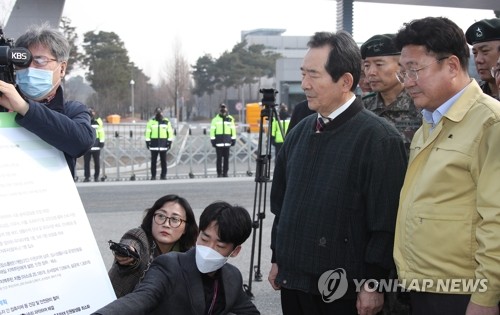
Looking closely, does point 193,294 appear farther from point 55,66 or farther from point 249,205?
point 249,205

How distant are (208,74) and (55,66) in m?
57.1

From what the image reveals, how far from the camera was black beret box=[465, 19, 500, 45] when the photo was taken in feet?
12.1

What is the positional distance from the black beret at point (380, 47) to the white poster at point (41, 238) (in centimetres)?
201

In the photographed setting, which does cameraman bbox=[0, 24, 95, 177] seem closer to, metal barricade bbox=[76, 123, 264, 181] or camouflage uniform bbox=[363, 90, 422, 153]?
camouflage uniform bbox=[363, 90, 422, 153]

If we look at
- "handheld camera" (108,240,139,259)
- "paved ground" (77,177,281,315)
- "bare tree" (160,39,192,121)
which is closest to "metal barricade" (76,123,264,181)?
"paved ground" (77,177,281,315)

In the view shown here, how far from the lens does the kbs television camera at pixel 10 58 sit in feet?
7.45

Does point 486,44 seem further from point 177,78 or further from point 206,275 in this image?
point 177,78

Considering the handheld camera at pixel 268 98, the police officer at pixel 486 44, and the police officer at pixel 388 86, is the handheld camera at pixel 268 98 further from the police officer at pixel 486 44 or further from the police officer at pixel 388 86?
the police officer at pixel 486 44

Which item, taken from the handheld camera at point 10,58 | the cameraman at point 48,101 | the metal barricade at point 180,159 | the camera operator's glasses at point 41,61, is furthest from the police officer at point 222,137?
the handheld camera at point 10,58

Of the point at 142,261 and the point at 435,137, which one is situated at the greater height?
the point at 435,137

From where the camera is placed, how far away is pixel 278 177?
10.9 ft

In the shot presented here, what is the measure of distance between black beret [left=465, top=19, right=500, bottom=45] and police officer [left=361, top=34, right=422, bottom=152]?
480mm

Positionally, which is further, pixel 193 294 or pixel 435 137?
pixel 193 294

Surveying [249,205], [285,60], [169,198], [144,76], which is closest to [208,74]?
[144,76]
